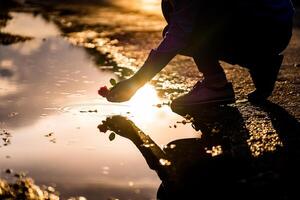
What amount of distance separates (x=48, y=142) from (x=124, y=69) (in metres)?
2.12

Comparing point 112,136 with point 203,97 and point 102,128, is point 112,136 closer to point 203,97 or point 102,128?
point 102,128

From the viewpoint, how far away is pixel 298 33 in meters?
7.15

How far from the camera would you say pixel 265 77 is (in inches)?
143

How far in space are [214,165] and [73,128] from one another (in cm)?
104

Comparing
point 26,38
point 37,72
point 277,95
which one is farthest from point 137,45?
point 277,95

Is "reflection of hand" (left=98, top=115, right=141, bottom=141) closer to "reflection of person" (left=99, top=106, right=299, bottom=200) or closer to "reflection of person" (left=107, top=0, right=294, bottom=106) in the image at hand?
"reflection of person" (left=99, top=106, right=299, bottom=200)

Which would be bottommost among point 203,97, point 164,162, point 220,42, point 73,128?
point 73,128

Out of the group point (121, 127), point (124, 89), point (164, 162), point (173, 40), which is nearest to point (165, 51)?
point (173, 40)

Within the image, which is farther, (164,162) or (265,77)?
(265,77)

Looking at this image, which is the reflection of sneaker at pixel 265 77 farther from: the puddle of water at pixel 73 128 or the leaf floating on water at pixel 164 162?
the leaf floating on water at pixel 164 162

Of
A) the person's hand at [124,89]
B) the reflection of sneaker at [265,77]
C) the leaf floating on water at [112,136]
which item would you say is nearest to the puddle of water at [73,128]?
the leaf floating on water at [112,136]

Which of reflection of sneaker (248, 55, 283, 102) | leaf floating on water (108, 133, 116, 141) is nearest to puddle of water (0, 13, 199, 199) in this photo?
leaf floating on water (108, 133, 116, 141)

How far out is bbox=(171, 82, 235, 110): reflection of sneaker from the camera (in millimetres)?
3678

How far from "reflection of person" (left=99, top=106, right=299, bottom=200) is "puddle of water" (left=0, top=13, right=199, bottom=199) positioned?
0.07 m
